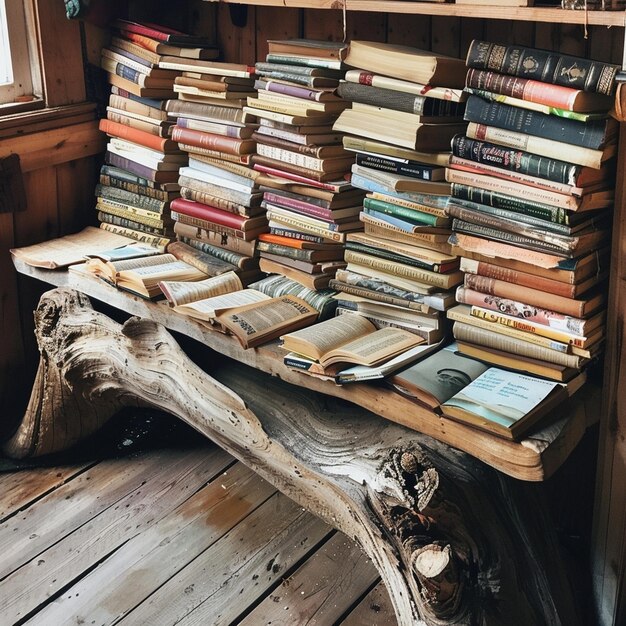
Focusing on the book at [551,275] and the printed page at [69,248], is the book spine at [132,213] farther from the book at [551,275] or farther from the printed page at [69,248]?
the book at [551,275]

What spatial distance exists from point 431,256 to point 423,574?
2.49ft

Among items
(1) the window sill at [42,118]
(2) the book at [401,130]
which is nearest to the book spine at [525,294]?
(2) the book at [401,130]

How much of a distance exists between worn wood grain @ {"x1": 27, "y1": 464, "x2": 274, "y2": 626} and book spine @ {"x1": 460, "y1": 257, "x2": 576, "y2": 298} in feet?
3.44

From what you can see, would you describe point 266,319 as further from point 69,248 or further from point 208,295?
point 69,248

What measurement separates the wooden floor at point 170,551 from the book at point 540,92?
4.22ft

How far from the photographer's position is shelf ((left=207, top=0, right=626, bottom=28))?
1736 mm

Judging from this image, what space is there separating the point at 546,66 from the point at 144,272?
1254 mm

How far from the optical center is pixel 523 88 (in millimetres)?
1881

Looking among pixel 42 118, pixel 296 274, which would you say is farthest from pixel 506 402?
pixel 42 118

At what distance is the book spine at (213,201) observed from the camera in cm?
262

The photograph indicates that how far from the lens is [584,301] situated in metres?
1.96

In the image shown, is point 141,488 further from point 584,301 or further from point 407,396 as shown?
point 584,301

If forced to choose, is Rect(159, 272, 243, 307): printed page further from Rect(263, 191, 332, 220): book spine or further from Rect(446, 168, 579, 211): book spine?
Rect(446, 168, 579, 211): book spine

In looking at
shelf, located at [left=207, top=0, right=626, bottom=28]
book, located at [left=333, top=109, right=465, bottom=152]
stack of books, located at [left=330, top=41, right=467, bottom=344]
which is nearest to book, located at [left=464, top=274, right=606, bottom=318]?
stack of books, located at [left=330, top=41, right=467, bottom=344]
